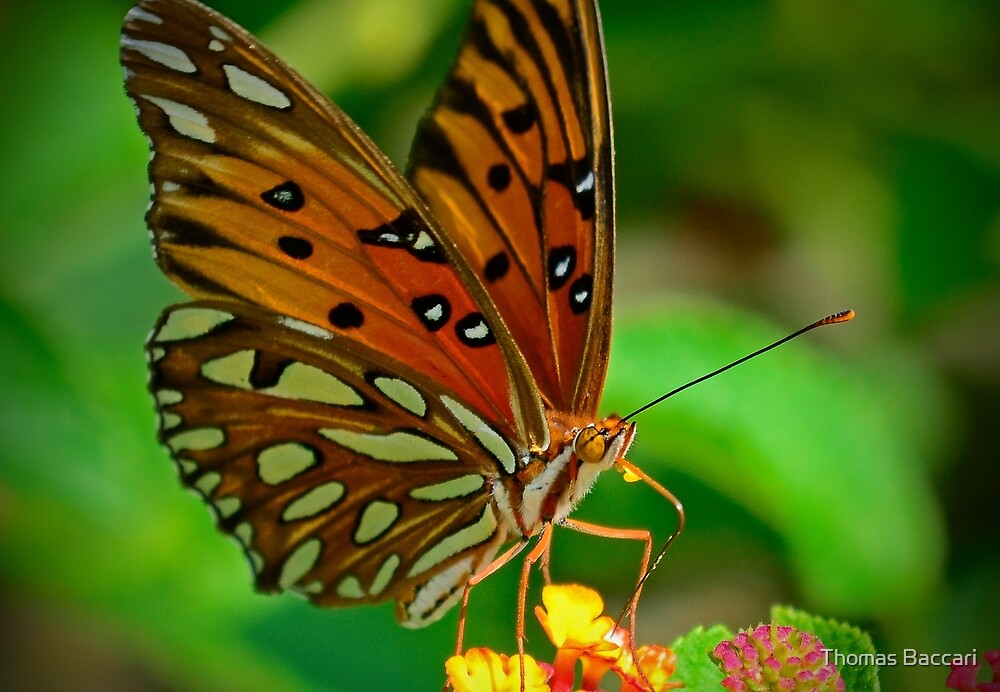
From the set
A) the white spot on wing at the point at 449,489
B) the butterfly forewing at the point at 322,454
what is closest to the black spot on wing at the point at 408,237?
the butterfly forewing at the point at 322,454

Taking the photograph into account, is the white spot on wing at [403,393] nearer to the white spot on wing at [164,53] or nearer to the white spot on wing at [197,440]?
the white spot on wing at [197,440]

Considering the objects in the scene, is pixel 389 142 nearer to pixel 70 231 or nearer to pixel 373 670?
pixel 70 231

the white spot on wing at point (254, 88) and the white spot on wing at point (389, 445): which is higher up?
the white spot on wing at point (254, 88)

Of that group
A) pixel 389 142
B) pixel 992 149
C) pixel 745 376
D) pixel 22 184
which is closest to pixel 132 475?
pixel 22 184

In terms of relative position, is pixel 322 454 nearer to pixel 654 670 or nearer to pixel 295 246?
pixel 295 246

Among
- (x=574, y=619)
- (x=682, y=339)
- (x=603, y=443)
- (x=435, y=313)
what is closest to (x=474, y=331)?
(x=435, y=313)

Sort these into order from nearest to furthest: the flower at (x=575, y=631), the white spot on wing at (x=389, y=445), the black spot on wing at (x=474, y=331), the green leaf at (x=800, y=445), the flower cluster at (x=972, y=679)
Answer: the flower cluster at (x=972, y=679) → the flower at (x=575, y=631) → the black spot on wing at (x=474, y=331) → the white spot on wing at (x=389, y=445) → the green leaf at (x=800, y=445)
